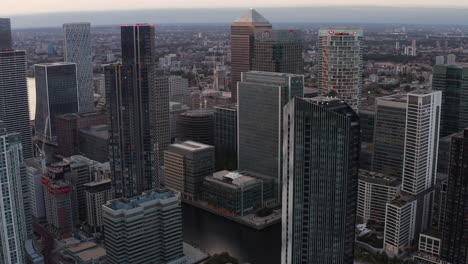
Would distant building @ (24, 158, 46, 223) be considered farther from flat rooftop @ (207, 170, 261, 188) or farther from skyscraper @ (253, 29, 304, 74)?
skyscraper @ (253, 29, 304, 74)

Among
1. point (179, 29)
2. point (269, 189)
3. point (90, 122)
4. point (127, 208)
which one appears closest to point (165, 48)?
point (179, 29)

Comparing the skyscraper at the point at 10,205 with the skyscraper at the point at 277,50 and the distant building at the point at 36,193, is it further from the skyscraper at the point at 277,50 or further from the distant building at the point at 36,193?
the skyscraper at the point at 277,50

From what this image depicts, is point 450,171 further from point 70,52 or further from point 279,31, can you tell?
point 70,52

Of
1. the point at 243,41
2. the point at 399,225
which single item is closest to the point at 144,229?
the point at 399,225

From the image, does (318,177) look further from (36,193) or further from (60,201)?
(36,193)

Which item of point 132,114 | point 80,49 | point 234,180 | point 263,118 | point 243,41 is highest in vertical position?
point 243,41

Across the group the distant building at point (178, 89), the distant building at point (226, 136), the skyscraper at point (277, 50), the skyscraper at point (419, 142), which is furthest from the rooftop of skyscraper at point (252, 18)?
the skyscraper at point (419, 142)
